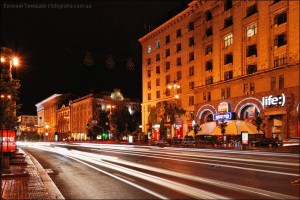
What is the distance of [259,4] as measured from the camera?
135 feet

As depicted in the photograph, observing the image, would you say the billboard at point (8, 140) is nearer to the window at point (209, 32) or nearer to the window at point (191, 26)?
the window at point (209, 32)

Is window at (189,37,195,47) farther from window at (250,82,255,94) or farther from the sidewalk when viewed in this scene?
the sidewalk

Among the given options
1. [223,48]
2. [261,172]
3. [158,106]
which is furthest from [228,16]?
[261,172]

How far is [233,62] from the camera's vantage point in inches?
1790

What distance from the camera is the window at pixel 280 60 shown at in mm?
37425

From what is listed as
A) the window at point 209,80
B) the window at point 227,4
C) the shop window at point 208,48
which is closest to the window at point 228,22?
the window at point 227,4

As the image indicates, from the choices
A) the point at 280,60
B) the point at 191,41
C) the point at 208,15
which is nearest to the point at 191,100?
the point at 191,41

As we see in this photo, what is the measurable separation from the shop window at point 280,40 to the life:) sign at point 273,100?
20.0 feet

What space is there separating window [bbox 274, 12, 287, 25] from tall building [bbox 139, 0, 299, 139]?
0.11 meters

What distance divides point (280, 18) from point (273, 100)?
9.65 meters

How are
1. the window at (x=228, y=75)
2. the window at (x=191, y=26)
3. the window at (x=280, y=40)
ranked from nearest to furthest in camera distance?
the window at (x=280, y=40) → the window at (x=228, y=75) → the window at (x=191, y=26)

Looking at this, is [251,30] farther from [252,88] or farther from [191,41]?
[191,41]

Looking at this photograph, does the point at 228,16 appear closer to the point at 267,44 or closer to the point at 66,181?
the point at 267,44

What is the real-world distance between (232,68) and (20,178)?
37.2 metres
